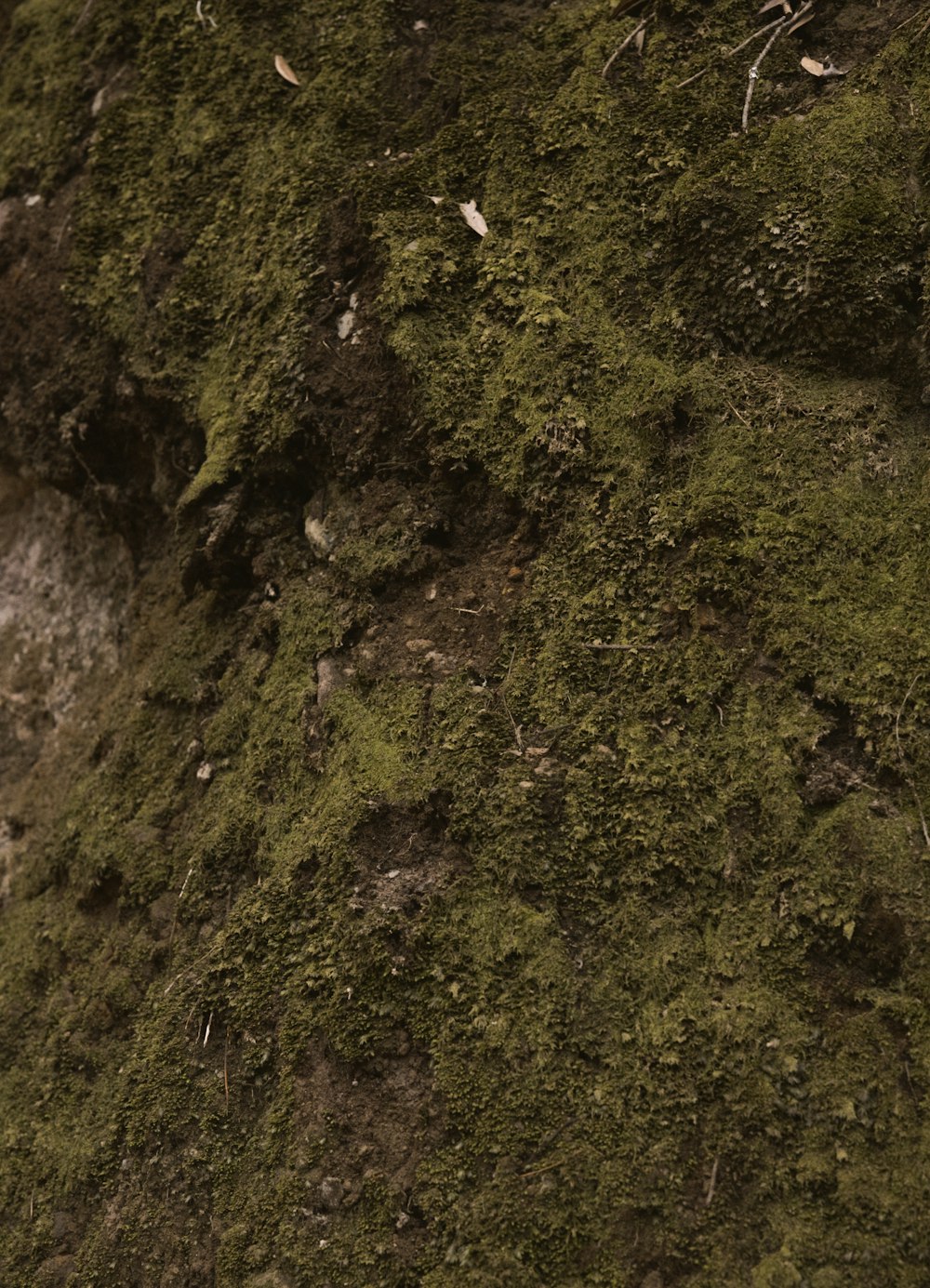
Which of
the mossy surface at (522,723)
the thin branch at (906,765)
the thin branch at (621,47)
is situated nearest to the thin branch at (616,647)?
the mossy surface at (522,723)

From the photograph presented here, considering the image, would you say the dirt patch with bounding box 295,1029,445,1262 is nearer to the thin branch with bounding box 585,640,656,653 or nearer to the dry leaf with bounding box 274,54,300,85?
the thin branch with bounding box 585,640,656,653

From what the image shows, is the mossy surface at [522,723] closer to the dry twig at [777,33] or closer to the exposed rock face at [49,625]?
the dry twig at [777,33]

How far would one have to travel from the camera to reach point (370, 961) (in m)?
2.37

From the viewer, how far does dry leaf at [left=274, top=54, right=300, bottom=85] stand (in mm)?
3657

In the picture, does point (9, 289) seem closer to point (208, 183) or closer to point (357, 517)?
point (208, 183)

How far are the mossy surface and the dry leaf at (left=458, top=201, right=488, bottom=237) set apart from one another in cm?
5

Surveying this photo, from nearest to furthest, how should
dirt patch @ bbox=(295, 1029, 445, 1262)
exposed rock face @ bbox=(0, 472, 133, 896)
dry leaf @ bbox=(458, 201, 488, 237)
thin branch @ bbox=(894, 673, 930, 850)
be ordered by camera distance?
thin branch @ bbox=(894, 673, 930, 850)
dirt patch @ bbox=(295, 1029, 445, 1262)
dry leaf @ bbox=(458, 201, 488, 237)
exposed rock face @ bbox=(0, 472, 133, 896)

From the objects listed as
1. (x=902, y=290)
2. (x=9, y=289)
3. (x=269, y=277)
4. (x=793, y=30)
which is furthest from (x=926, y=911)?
(x=9, y=289)

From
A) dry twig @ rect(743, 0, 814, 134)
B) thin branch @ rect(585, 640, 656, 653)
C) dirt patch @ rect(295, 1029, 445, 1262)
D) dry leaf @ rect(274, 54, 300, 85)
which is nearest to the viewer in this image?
dirt patch @ rect(295, 1029, 445, 1262)

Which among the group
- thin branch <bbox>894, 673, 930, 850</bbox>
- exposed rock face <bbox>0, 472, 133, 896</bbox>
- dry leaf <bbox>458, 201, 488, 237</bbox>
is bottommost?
exposed rock face <bbox>0, 472, 133, 896</bbox>

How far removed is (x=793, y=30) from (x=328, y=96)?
4.96 ft

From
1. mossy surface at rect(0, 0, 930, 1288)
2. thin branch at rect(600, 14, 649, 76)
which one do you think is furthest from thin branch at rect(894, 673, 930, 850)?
thin branch at rect(600, 14, 649, 76)

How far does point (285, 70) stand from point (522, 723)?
2628mm

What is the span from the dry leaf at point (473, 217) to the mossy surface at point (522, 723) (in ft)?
0.16
